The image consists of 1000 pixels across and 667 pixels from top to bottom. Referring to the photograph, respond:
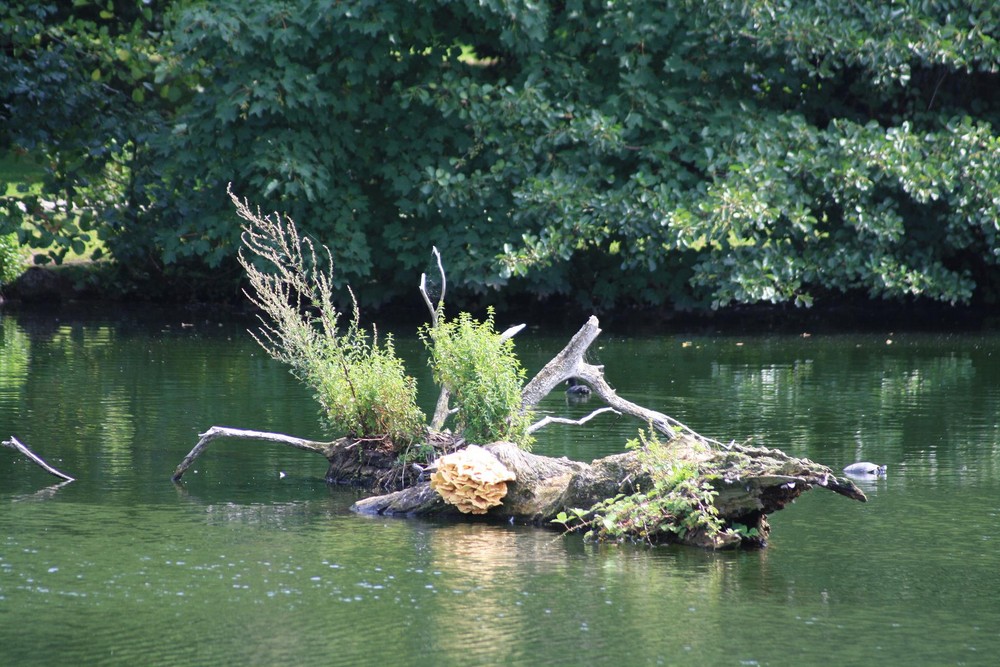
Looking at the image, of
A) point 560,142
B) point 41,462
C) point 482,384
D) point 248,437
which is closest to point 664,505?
point 482,384

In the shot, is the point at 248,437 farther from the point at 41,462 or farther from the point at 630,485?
the point at 630,485

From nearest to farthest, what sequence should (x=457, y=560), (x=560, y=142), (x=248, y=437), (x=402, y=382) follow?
(x=457, y=560), (x=402, y=382), (x=248, y=437), (x=560, y=142)

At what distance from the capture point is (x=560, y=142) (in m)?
23.8

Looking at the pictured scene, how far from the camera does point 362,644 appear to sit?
787 centimetres

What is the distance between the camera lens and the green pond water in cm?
788

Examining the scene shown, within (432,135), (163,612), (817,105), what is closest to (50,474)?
(163,612)

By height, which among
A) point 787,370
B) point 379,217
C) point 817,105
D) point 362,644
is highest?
point 817,105

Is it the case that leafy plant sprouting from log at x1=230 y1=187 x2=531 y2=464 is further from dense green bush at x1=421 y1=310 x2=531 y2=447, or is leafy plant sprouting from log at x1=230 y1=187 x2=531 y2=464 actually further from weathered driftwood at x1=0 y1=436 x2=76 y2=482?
weathered driftwood at x1=0 y1=436 x2=76 y2=482

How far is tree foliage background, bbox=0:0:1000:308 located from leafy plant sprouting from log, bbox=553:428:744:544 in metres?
12.0

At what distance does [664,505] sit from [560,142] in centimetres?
1429

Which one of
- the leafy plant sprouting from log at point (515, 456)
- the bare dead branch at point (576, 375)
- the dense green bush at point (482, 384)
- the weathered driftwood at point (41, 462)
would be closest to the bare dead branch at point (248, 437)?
the leafy plant sprouting from log at point (515, 456)

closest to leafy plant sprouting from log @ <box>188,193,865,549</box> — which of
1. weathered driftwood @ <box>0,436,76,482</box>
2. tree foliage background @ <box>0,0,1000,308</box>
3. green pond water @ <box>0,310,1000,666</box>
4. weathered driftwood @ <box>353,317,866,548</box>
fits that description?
weathered driftwood @ <box>353,317,866,548</box>

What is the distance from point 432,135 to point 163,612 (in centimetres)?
1744

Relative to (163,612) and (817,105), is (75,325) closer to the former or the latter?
(817,105)
